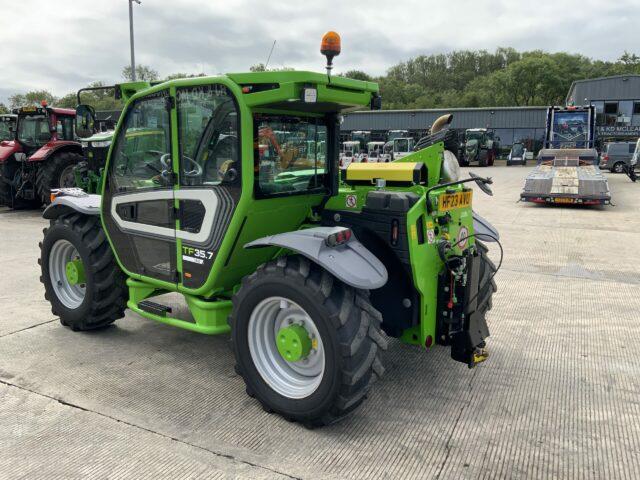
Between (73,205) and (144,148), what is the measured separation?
1.14m

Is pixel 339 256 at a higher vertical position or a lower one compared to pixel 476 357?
higher

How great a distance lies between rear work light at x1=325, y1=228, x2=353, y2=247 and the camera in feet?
10.0

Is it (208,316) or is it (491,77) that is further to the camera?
(491,77)

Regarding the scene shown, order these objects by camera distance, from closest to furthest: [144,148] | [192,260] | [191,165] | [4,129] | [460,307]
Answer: [460,307] < [191,165] < [192,260] < [144,148] < [4,129]

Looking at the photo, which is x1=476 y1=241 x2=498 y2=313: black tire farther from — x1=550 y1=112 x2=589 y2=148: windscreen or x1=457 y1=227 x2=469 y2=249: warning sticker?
x1=550 y1=112 x2=589 y2=148: windscreen

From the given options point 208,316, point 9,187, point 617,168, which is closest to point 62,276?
point 208,316

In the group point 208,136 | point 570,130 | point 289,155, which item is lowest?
point 289,155

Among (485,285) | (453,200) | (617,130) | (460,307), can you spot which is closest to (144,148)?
(453,200)

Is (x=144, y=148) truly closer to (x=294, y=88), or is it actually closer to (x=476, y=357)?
(x=294, y=88)

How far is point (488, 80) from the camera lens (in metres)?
79.3

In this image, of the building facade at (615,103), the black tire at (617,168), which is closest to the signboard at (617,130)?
the building facade at (615,103)

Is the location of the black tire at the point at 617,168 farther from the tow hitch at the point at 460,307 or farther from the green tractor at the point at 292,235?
the tow hitch at the point at 460,307

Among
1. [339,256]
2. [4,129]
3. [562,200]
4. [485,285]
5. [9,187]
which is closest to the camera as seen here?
[339,256]

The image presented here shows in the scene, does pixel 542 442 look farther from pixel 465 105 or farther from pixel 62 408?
pixel 465 105
